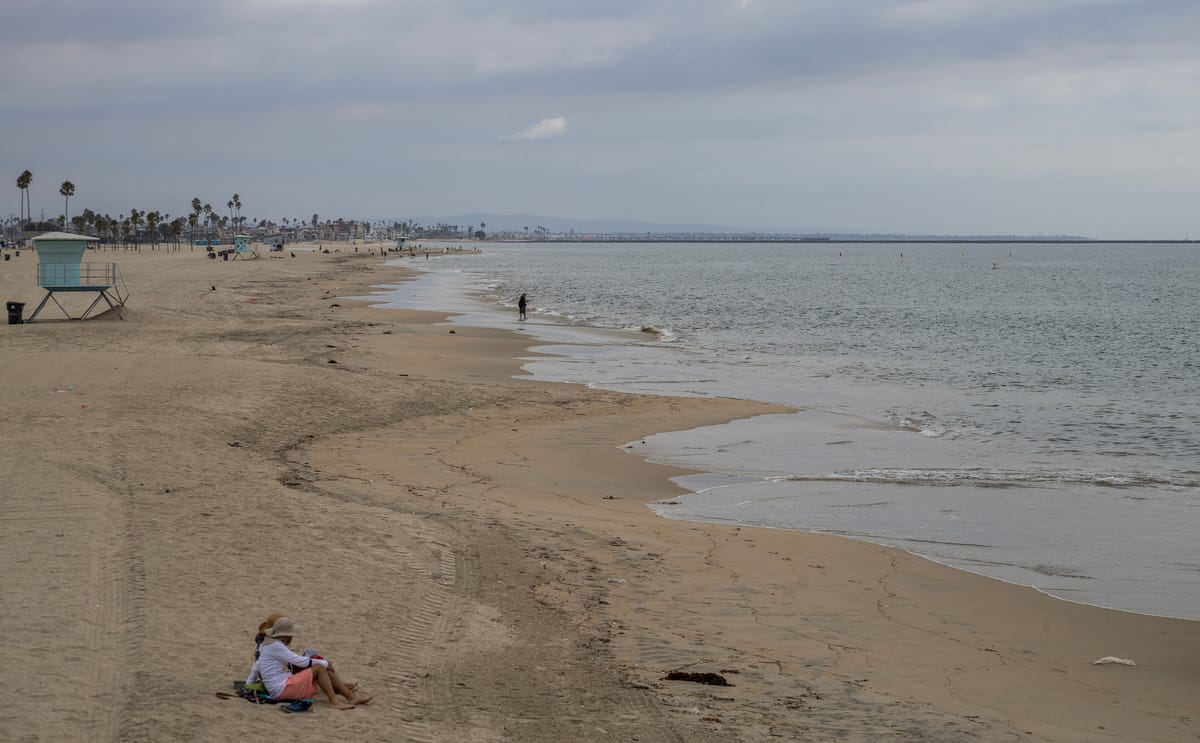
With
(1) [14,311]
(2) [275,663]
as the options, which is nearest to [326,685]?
(2) [275,663]

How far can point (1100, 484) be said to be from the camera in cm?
1862

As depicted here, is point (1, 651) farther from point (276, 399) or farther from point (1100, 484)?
point (1100, 484)

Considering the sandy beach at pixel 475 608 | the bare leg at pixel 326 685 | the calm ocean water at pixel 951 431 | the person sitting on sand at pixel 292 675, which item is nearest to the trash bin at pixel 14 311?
the sandy beach at pixel 475 608

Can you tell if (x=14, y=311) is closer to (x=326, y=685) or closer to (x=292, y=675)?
(x=292, y=675)

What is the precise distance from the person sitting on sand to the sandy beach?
160 millimetres

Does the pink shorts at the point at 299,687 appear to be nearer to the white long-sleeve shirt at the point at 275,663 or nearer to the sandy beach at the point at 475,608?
the white long-sleeve shirt at the point at 275,663

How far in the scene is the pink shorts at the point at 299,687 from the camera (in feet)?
25.9

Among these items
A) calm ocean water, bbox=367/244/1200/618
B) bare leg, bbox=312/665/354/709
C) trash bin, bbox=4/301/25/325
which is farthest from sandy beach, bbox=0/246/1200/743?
trash bin, bbox=4/301/25/325

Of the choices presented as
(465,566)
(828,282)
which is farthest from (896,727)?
(828,282)

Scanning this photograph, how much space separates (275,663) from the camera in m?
8.03

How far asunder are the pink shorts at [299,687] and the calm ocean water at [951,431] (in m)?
8.39

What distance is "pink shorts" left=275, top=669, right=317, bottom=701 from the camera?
789 cm

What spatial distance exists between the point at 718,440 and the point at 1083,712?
13.2 m

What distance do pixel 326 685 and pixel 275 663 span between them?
1.38 feet
